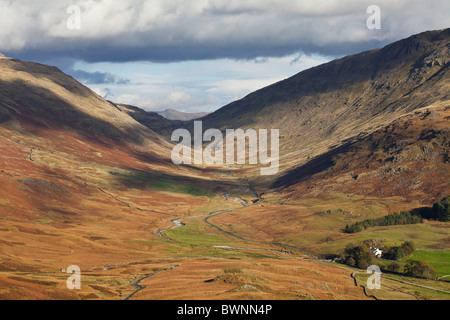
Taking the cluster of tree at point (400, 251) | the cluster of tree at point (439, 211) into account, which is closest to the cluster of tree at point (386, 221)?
the cluster of tree at point (439, 211)

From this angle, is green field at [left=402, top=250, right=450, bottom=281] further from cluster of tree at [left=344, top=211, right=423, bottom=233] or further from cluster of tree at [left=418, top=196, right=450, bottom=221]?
cluster of tree at [left=418, top=196, right=450, bottom=221]

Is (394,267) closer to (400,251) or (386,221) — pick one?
(400,251)

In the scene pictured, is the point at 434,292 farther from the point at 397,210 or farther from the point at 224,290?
the point at 397,210

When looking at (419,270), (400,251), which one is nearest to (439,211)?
(400,251)

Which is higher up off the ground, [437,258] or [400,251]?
[400,251]

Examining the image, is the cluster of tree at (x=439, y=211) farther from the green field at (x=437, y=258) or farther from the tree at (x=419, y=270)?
the tree at (x=419, y=270)
